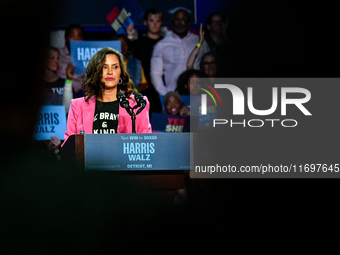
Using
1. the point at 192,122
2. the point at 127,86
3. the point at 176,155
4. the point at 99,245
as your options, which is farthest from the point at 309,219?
the point at 192,122

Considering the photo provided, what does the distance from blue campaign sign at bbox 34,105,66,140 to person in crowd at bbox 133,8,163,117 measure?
95cm

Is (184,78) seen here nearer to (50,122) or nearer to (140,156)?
(50,122)

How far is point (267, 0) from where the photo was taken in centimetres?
455

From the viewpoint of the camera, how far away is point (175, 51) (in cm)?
522

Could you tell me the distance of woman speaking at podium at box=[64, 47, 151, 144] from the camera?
2.60 meters

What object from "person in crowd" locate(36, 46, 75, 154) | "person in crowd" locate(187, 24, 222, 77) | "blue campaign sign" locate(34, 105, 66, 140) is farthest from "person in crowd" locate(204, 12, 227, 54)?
"blue campaign sign" locate(34, 105, 66, 140)

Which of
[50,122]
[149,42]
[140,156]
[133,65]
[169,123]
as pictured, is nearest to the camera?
[140,156]

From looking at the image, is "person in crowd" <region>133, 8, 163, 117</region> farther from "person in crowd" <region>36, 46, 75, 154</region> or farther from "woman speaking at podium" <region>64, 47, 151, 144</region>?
"woman speaking at podium" <region>64, 47, 151, 144</region>

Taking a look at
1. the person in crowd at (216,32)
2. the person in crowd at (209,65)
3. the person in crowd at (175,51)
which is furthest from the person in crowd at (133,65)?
the person in crowd at (216,32)

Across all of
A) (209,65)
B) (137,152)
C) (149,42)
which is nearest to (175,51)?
(149,42)

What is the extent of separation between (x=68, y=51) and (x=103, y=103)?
8.70 ft

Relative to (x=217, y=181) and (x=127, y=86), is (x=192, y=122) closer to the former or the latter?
(x=127, y=86)

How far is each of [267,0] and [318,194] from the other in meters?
2.89

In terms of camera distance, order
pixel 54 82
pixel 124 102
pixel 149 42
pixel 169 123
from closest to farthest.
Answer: pixel 124 102 < pixel 169 123 < pixel 54 82 < pixel 149 42
